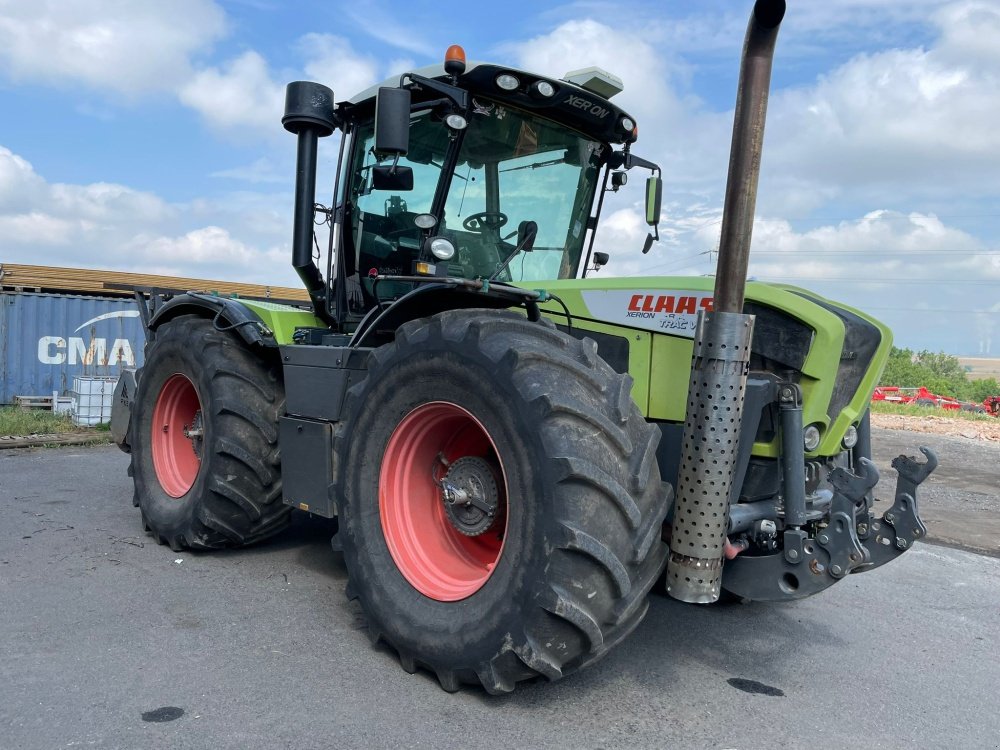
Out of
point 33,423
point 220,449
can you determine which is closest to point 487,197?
point 220,449

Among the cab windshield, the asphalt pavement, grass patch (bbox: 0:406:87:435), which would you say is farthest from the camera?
grass patch (bbox: 0:406:87:435)

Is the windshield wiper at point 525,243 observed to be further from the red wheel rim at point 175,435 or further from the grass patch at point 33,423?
the grass patch at point 33,423

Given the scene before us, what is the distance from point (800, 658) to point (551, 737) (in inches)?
61.9

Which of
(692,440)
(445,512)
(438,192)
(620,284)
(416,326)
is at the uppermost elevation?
(438,192)

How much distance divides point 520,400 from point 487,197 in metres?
1.82

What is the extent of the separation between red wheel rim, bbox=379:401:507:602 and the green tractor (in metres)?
0.01

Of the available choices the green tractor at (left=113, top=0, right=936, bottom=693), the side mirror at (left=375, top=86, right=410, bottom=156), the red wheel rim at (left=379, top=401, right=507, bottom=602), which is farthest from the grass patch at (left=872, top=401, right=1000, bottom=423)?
the side mirror at (left=375, top=86, right=410, bottom=156)

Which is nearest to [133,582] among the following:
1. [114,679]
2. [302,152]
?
[114,679]

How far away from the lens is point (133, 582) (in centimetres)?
444

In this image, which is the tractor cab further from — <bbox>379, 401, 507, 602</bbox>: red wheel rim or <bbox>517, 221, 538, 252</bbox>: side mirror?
<bbox>379, 401, 507, 602</bbox>: red wheel rim

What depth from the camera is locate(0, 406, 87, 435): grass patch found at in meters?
11.0

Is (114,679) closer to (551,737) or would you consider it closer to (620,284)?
(551,737)

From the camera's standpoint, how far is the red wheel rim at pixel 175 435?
5488 millimetres

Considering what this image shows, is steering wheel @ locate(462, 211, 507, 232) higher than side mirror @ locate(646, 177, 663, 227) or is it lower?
lower
